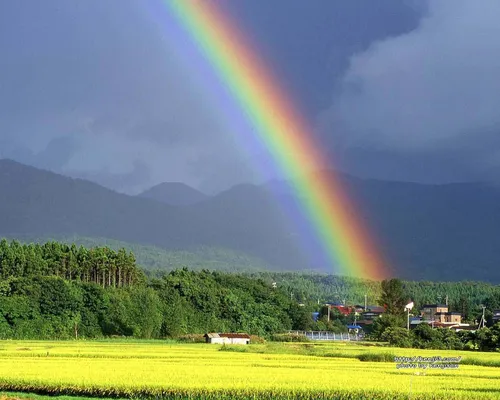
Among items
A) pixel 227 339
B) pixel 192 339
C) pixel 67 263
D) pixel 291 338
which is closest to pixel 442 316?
pixel 291 338

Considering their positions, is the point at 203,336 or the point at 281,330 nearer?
the point at 203,336

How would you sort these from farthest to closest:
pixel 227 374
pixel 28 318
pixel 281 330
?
pixel 281 330 < pixel 28 318 < pixel 227 374

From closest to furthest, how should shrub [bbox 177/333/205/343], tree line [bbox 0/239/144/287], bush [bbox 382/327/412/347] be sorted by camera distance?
bush [bbox 382/327/412/347], shrub [bbox 177/333/205/343], tree line [bbox 0/239/144/287]

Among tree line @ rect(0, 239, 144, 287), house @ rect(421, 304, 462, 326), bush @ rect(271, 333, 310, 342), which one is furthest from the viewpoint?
house @ rect(421, 304, 462, 326)

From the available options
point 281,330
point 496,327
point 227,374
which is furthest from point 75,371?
point 281,330

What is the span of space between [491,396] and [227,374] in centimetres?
1259

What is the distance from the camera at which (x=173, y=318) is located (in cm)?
9631

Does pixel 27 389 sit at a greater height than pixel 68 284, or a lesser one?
lesser

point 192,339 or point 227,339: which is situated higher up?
point 227,339

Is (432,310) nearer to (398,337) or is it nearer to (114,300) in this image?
(398,337)

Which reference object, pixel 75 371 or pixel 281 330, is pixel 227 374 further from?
pixel 281 330

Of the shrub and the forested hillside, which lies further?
the forested hillside

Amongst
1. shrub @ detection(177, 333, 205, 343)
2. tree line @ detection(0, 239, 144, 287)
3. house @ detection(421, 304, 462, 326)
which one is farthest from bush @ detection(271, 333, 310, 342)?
house @ detection(421, 304, 462, 326)

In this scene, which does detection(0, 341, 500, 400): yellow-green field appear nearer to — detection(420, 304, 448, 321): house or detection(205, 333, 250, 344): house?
detection(205, 333, 250, 344): house
